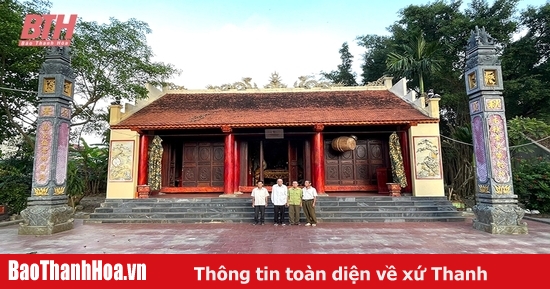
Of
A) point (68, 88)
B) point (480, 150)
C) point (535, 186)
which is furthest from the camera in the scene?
point (535, 186)

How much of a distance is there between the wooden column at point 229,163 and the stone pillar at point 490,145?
7.33 meters

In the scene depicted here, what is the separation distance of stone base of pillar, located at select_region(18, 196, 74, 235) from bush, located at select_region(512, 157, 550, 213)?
1317 cm

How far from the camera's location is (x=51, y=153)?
7.08 metres

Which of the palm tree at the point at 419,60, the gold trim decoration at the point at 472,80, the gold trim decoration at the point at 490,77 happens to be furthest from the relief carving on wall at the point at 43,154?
the palm tree at the point at 419,60

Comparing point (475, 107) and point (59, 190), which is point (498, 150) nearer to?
point (475, 107)

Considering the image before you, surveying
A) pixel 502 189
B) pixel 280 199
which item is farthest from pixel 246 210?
pixel 502 189

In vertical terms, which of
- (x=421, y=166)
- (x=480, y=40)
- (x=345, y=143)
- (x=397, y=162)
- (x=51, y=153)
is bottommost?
(x=421, y=166)

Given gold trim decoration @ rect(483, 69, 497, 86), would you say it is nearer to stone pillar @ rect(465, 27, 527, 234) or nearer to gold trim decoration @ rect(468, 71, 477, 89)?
stone pillar @ rect(465, 27, 527, 234)

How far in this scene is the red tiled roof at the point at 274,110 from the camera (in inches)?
414

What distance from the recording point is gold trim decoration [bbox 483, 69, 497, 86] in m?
7.00

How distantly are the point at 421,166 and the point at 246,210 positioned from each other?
21.0 feet

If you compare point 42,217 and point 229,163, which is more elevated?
point 229,163

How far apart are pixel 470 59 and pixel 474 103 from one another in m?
1.13

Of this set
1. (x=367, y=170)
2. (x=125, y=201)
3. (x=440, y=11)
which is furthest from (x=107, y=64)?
(x=440, y=11)
